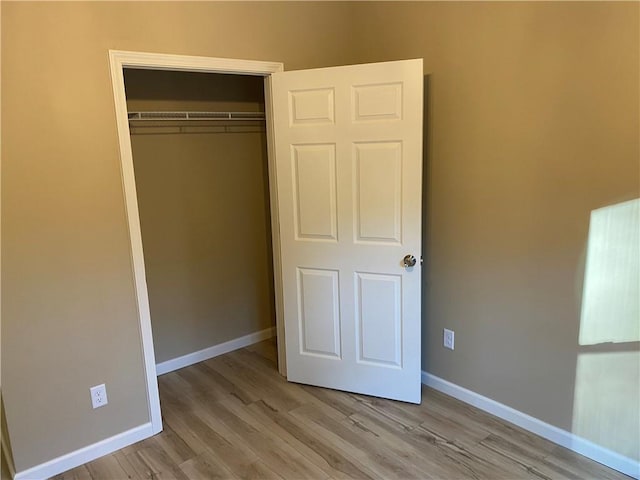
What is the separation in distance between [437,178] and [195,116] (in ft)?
5.50

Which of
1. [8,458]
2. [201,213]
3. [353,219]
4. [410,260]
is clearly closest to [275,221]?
[353,219]

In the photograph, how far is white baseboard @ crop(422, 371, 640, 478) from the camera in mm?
2285

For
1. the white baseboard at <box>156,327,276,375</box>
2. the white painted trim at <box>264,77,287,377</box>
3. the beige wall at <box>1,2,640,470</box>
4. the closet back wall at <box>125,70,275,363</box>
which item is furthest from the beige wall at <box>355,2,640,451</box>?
the white baseboard at <box>156,327,276,375</box>

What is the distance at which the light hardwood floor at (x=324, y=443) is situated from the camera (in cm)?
236

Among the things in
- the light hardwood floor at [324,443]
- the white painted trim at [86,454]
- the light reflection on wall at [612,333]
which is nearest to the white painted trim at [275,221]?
the light hardwood floor at [324,443]

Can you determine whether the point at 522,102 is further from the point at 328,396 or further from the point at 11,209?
the point at 11,209

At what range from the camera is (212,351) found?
3666 millimetres

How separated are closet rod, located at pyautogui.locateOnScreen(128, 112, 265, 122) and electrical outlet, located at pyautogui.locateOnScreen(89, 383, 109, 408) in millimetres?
1625

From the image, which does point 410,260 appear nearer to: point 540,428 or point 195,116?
point 540,428

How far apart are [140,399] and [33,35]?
186 cm

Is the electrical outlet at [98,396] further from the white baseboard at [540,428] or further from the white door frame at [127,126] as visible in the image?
the white baseboard at [540,428]

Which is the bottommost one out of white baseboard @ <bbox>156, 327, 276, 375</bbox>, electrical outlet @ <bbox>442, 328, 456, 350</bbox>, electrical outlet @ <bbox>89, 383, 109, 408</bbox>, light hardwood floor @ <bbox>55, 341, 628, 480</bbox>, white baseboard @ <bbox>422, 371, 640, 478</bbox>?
light hardwood floor @ <bbox>55, 341, 628, 480</bbox>

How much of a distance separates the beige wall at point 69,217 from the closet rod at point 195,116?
2.42 ft

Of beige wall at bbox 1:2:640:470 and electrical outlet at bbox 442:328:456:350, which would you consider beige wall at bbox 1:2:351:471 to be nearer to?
beige wall at bbox 1:2:640:470
